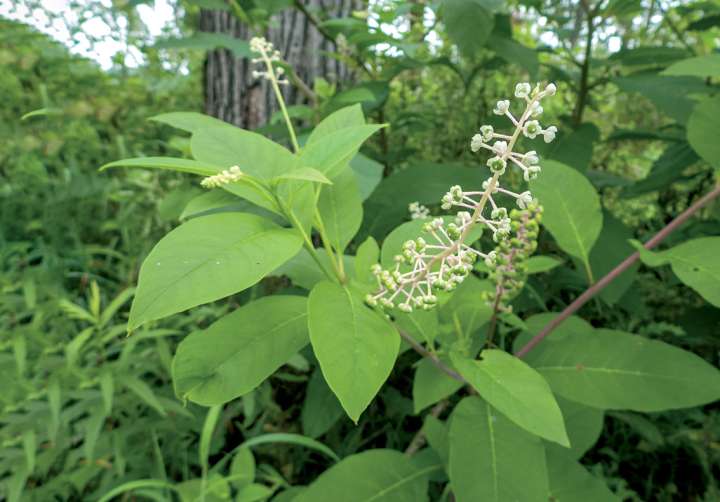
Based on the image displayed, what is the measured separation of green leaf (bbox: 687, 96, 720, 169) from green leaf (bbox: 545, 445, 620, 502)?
65 centimetres

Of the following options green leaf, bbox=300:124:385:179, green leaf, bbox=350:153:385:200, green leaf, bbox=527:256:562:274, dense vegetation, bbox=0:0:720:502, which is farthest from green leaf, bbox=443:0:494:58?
green leaf, bbox=300:124:385:179

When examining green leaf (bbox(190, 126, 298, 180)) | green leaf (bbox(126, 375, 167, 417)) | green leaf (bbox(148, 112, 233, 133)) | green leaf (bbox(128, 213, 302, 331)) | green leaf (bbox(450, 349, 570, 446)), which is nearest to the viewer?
green leaf (bbox(128, 213, 302, 331))

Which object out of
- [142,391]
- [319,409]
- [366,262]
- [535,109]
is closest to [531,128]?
[535,109]

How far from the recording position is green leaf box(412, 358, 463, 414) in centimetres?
100

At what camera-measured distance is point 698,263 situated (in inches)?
36.0

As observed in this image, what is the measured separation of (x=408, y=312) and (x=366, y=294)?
0.24 feet

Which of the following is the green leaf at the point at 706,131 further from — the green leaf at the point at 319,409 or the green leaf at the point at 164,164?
the green leaf at the point at 319,409

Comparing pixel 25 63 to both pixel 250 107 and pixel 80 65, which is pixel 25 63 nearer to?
pixel 80 65

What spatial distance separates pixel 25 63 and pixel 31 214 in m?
1.01

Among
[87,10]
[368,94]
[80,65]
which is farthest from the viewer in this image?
[80,65]

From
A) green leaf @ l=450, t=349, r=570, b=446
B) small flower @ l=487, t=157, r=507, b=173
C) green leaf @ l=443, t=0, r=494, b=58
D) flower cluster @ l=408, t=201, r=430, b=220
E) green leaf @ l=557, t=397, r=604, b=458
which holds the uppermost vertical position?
green leaf @ l=443, t=0, r=494, b=58

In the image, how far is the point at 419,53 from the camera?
1.75m

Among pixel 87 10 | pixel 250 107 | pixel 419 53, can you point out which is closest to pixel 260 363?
pixel 419 53

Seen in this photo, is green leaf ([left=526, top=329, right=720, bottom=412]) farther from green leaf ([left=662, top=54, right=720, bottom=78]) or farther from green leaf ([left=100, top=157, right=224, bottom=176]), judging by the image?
green leaf ([left=100, top=157, right=224, bottom=176])
